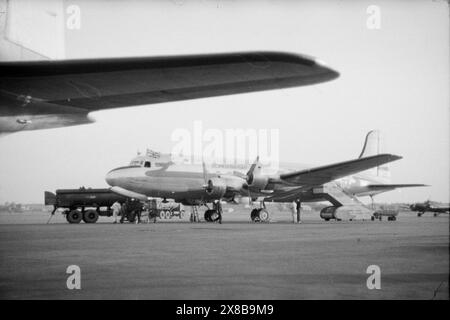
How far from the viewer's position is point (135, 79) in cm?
380

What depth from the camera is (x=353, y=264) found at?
735 centimetres

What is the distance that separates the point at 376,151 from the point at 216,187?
18.5 metres

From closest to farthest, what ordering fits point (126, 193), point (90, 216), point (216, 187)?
point (126, 193)
point (216, 187)
point (90, 216)

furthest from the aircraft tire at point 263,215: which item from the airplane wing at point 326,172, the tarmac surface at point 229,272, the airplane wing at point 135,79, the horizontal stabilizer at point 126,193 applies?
the airplane wing at point 135,79

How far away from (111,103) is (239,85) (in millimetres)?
1280

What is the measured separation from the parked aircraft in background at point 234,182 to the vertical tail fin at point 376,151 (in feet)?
25.3

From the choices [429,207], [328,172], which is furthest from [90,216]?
[429,207]

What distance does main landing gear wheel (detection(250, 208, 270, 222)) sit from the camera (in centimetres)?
2739

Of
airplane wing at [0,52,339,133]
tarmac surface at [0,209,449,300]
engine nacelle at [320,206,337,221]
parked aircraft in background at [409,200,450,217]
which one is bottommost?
parked aircraft in background at [409,200,450,217]

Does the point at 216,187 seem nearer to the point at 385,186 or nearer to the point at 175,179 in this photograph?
the point at 175,179

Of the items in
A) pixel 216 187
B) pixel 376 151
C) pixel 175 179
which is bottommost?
pixel 216 187

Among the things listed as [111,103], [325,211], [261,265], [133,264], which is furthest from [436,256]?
[325,211]

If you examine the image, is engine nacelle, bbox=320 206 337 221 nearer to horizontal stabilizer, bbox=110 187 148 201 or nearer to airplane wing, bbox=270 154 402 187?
airplane wing, bbox=270 154 402 187

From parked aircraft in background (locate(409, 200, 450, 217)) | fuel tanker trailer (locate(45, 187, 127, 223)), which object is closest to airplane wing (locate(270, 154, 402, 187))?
fuel tanker trailer (locate(45, 187, 127, 223))
